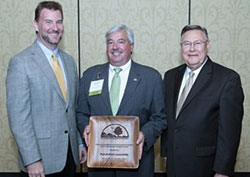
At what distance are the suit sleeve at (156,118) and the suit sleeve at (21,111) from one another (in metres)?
0.81

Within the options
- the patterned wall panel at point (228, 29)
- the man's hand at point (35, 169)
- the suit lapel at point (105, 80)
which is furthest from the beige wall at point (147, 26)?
the man's hand at point (35, 169)

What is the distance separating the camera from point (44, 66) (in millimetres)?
2346

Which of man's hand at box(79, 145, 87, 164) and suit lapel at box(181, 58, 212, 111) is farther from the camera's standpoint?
man's hand at box(79, 145, 87, 164)

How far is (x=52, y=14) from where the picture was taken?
2.39 meters

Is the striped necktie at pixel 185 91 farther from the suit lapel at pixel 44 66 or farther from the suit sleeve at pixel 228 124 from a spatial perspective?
the suit lapel at pixel 44 66

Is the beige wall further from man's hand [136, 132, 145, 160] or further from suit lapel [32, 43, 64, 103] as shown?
man's hand [136, 132, 145, 160]

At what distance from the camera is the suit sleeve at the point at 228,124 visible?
2.18m

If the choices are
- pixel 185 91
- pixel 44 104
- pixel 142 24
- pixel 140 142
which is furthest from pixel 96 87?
pixel 142 24

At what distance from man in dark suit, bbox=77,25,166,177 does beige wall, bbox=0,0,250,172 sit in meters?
1.26

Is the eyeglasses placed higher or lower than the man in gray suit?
higher

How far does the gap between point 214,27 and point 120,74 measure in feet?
5.61

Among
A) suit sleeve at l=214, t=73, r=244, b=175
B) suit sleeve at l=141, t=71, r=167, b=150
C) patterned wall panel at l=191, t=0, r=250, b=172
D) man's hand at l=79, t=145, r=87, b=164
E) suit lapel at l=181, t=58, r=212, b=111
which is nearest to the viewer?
suit sleeve at l=214, t=73, r=244, b=175

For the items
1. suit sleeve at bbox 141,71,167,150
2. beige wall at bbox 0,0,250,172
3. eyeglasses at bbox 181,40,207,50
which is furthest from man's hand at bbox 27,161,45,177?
beige wall at bbox 0,0,250,172

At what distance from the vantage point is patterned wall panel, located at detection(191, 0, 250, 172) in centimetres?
373
